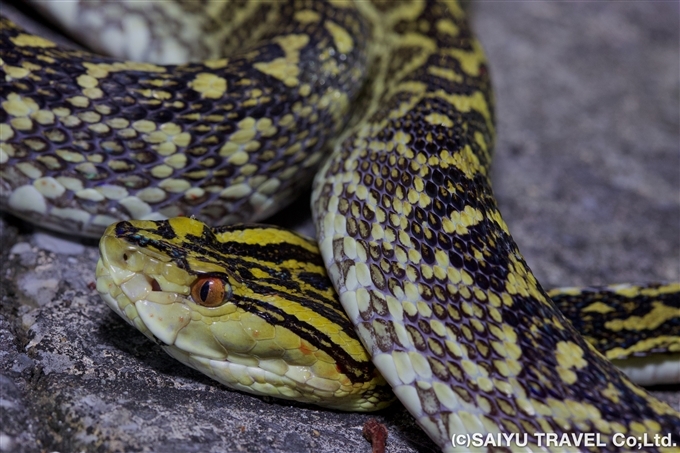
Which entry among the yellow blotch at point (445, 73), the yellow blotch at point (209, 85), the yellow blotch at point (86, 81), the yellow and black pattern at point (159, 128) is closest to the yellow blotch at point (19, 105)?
the yellow and black pattern at point (159, 128)

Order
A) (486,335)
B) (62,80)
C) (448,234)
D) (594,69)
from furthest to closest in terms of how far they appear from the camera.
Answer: (594,69) < (62,80) < (448,234) < (486,335)

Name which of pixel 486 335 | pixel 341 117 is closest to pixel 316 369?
pixel 486 335

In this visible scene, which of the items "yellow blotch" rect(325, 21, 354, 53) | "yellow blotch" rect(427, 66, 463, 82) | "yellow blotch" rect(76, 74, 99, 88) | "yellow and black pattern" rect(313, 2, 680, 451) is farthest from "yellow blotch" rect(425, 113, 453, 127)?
"yellow blotch" rect(76, 74, 99, 88)

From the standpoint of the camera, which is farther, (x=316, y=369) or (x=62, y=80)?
(x=62, y=80)

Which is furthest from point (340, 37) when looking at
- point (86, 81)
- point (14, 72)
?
point (14, 72)

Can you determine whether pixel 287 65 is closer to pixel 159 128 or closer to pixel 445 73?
pixel 159 128

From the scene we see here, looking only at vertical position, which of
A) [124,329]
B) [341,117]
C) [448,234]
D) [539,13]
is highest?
[539,13]

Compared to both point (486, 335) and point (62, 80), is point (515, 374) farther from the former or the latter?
point (62, 80)
